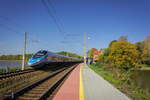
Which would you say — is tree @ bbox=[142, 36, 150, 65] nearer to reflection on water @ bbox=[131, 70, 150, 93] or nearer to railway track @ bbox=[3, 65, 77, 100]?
reflection on water @ bbox=[131, 70, 150, 93]

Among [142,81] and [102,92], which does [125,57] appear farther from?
[102,92]

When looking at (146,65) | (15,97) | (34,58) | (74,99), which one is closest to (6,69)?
(34,58)

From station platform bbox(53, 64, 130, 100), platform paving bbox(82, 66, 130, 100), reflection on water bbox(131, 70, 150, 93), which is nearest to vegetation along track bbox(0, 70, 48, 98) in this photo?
station platform bbox(53, 64, 130, 100)

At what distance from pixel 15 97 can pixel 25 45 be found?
16.1m

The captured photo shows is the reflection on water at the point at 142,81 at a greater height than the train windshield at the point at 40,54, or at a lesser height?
lesser

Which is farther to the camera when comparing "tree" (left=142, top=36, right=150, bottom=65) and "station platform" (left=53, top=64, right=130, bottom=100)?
"tree" (left=142, top=36, right=150, bottom=65)

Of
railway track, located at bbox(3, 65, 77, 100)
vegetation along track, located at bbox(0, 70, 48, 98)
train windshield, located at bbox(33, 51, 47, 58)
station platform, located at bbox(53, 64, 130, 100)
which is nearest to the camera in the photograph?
railway track, located at bbox(3, 65, 77, 100)

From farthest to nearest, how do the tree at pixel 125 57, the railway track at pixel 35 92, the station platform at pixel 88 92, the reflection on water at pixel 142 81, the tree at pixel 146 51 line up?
the tree at pixel 146 51
the tree at pixel 125 57
the reflection on water at pixel 142 81
the station platform at pixel 88 92
the railway track at pixel 35 92

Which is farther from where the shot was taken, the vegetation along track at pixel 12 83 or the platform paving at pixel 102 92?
the vegetation along track at pixel 12 83

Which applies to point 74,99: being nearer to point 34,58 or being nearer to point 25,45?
→ point 34,58

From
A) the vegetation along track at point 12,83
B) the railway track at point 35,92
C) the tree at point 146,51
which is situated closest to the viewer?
the railway track at point 35,92

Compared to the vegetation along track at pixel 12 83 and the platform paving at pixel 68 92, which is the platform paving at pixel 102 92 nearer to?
the platform paving at pixel 68 92

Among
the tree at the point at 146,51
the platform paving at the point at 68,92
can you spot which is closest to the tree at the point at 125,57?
the tree at the point at 146,51

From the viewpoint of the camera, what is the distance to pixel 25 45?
21.5 m
